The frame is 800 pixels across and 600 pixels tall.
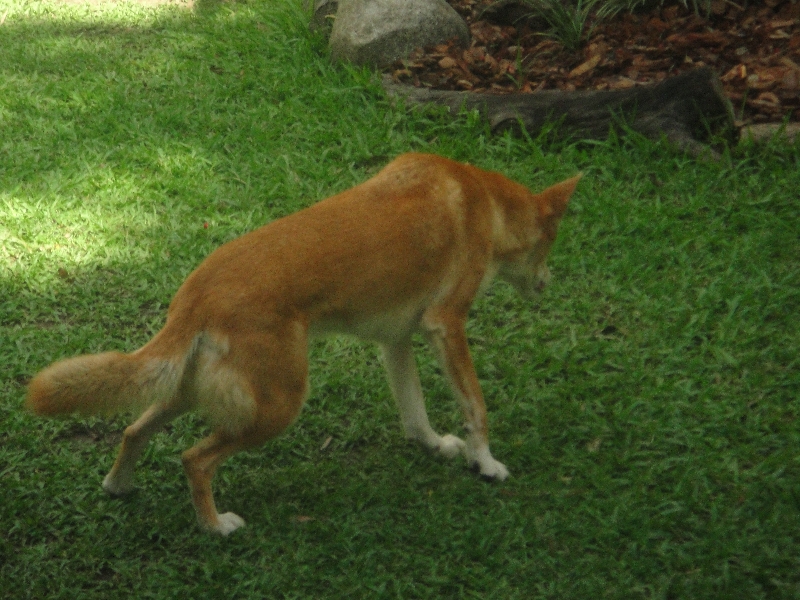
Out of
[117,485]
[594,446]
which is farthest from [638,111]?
[117,485]

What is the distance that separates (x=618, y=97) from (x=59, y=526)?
14.5 ft

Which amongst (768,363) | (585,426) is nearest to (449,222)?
(585,426)

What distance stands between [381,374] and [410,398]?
2.09 feet

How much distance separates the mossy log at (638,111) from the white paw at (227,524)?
144 inches

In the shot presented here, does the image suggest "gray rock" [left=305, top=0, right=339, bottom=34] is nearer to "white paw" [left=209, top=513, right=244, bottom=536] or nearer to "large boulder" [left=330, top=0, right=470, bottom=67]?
"large boulder" [left=330, top=0, right=470, bottom=67]

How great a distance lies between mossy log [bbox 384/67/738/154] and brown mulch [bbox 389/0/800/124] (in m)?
0.45

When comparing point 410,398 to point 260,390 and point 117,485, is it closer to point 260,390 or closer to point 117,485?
point 260,390

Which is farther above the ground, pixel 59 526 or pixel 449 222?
pixel 449 222

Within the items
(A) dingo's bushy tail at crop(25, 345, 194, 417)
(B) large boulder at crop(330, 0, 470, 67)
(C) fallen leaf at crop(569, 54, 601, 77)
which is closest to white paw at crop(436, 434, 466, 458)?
(A) dingo's bushy tail at crop(25, 345, 194, 417)

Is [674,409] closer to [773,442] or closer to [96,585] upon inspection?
[773,442]

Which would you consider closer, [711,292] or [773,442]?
[773,442]

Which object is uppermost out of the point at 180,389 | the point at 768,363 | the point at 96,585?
the point at 180,389

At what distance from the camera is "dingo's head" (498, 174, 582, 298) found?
4480 mm

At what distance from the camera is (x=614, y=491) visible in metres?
4.04
